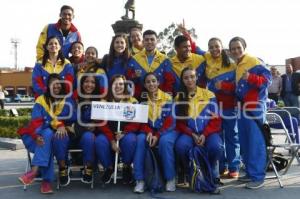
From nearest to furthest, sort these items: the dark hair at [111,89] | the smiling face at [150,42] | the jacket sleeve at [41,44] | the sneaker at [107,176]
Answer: the sneaker at [107,176] < the dark hair at [111,89] < the smiling face at [150,42] < the jacket sleeve at [41,44]

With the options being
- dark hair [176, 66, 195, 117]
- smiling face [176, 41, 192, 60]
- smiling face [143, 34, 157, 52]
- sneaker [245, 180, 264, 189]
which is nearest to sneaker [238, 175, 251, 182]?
sneaker [245, 180, 264, 189]

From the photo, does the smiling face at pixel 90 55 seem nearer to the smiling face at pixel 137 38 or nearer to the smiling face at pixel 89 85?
the smiling face at pixel 89 85

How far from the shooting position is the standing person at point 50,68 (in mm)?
6034

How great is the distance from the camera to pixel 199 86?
6312mm

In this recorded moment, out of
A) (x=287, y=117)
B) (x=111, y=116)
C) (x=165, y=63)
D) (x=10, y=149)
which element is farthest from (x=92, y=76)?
(x=10, y=149)

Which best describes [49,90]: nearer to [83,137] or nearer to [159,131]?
[83,137]

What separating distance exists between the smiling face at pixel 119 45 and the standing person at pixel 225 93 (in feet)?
3.88

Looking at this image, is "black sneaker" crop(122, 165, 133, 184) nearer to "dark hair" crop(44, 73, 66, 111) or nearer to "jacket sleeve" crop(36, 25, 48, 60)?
"dark hair" crop(44, 73, 66, 111)

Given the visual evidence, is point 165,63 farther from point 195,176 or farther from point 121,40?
point 195,176

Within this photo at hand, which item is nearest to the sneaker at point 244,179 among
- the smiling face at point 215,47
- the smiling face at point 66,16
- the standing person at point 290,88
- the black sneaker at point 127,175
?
the black sneaker at point 127,175

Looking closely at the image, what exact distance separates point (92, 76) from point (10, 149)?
4.69 metres

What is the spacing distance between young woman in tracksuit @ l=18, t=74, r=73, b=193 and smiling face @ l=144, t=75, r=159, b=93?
41.4 inches

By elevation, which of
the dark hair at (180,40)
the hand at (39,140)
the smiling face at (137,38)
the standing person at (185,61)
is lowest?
the hand at (39,140)

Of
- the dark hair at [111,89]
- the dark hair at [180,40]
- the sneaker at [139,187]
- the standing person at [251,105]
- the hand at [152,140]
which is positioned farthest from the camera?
the dark hair at [180,40]
